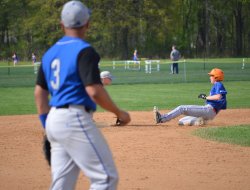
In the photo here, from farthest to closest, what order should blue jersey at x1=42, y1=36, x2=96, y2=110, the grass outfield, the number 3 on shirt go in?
the grass outfield, the number 3 on shirt, blue jersey at x1=42, y1=36, x2=96, y2=110

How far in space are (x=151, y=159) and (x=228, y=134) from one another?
2.84 m

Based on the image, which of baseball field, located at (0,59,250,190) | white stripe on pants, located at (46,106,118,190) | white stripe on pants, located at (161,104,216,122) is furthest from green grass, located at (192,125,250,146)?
white stripe on pants, located at (46,106,118,190)

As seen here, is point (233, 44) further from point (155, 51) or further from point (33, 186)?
point (33, 186)

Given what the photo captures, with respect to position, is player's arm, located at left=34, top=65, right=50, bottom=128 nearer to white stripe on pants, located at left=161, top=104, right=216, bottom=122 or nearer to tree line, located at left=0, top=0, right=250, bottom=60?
white stripe on pants, located at left=161, top=104, right=216, bottom=122

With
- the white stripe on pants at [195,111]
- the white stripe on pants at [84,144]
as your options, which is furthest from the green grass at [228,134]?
the white stripe on pants at [84,144]

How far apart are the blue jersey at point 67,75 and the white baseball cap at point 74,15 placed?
12 centimetres

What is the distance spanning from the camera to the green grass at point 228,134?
10.2 meters

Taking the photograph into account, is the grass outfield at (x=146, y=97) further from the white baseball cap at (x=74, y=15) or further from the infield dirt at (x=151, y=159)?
the white baseball cap at (x=74, y=15)

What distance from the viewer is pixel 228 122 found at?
42.8 feet

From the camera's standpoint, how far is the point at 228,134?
10.9 meters

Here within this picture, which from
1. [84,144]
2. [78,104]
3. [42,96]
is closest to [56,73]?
[78,104]

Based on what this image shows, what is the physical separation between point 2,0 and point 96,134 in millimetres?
67046

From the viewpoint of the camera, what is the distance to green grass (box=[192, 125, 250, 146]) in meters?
10.2

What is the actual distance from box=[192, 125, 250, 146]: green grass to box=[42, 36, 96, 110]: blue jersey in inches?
237
